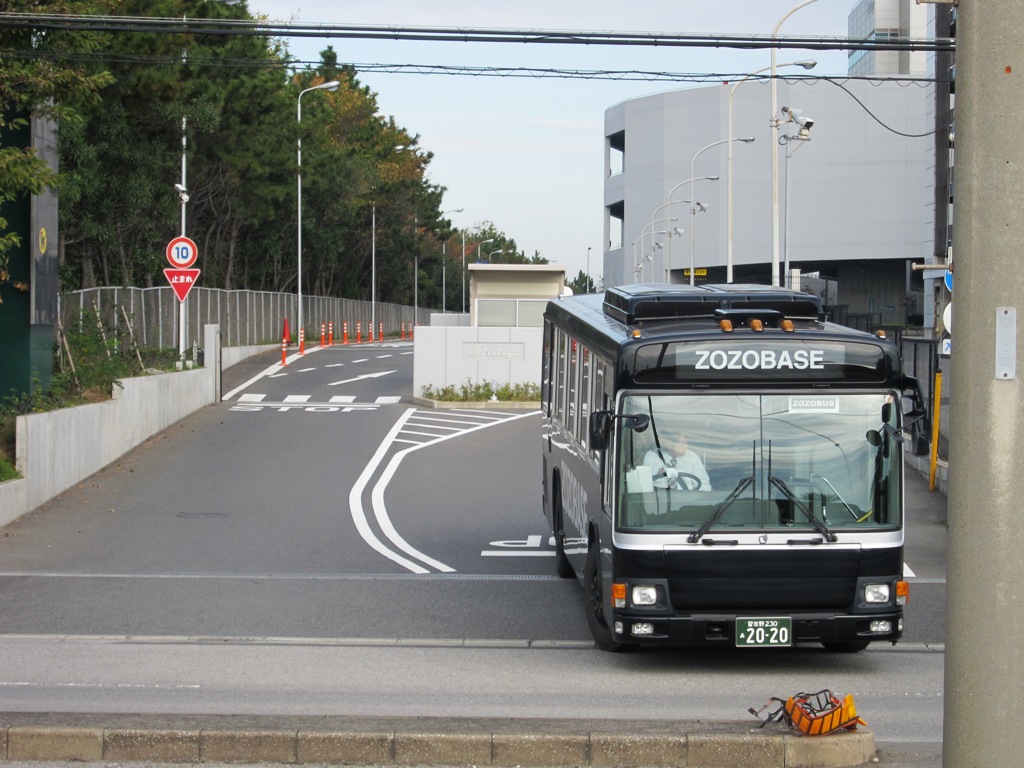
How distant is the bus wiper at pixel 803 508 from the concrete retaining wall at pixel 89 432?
490 inches

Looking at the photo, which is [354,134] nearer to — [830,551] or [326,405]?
[326,405]

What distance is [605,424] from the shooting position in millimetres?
9438

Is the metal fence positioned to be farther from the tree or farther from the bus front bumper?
the bus front bumper

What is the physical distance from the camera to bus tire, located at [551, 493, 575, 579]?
14.1 metres

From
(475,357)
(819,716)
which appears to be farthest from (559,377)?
(475,357)

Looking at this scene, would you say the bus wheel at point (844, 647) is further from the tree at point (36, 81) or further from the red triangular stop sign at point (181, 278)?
the red triangular stop sign at point (181, 278)

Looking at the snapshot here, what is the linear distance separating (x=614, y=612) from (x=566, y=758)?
276cm

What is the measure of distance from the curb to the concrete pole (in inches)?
74.0

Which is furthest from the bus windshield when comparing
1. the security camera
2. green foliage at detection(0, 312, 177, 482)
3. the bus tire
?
the security camera

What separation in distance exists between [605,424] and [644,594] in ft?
3.99

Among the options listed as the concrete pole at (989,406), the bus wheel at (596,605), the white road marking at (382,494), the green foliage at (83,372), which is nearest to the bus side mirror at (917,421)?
the bus wheel at (596,605)

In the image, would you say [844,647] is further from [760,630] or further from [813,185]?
[813,185]

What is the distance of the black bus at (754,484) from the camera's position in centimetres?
920

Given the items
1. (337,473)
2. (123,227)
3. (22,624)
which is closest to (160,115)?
(123,227)
